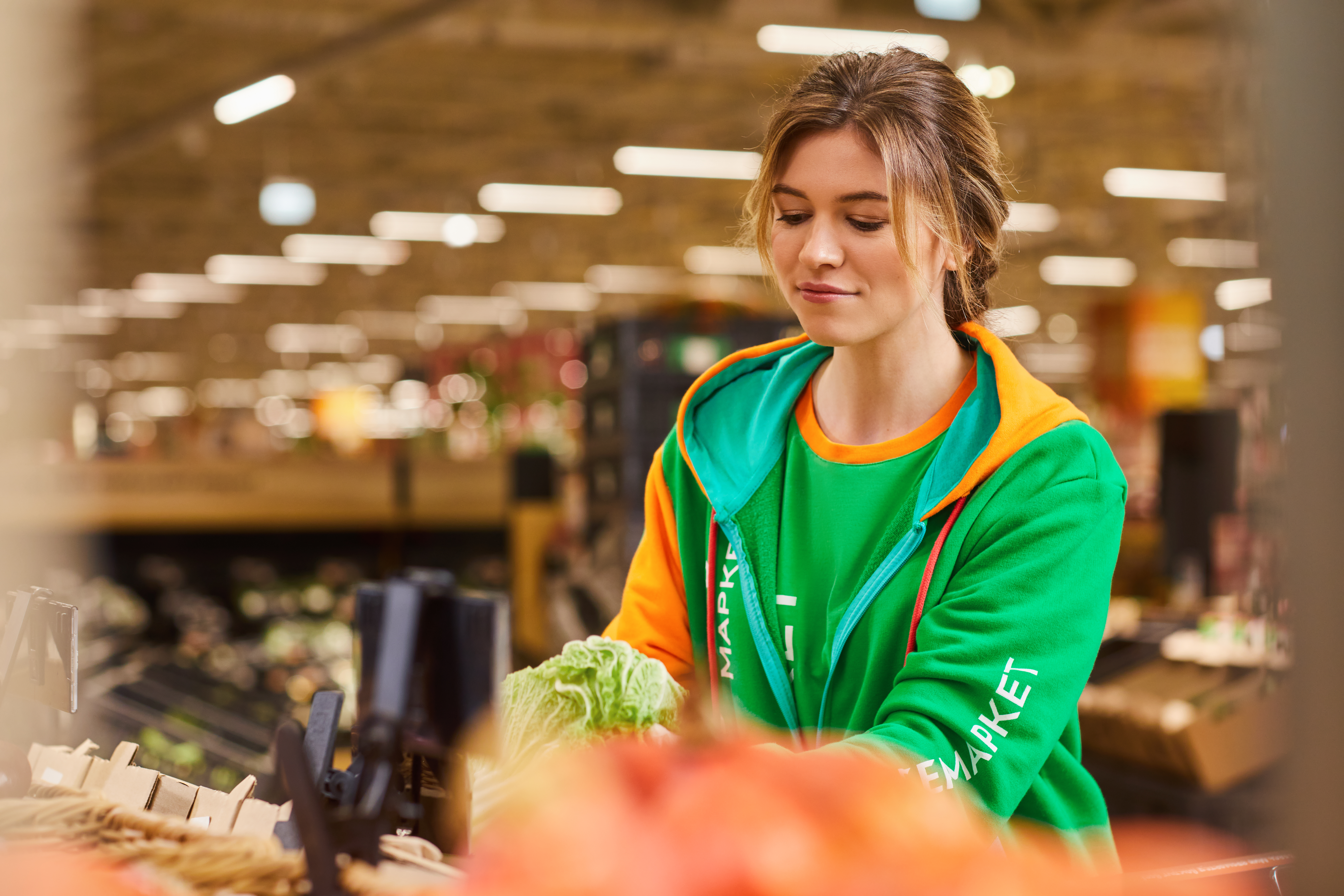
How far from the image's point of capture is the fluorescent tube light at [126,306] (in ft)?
60.0

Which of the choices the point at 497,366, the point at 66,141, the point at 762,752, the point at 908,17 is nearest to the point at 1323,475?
the point at 762,752

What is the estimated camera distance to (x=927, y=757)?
3.15 feet

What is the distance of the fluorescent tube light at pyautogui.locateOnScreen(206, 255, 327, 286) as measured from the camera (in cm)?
1596

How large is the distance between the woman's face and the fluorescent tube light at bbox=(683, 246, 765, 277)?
14.5m

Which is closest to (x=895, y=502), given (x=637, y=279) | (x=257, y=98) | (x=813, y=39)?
(x=813, y=39)

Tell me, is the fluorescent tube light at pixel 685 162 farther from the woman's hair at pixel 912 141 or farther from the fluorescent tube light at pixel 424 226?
the woman's hair at pixel 912 141

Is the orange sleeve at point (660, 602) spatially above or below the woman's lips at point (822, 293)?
below

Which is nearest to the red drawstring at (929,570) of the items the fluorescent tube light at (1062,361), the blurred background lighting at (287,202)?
the blurred background lighting at (287,202)

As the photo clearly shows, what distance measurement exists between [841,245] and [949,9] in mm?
7361

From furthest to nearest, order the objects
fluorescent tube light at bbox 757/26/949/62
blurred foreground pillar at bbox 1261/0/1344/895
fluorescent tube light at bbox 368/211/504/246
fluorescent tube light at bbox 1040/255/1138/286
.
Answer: fluorescent tube light at bbox 1040/255/1138/286 < fluorescent tube light at bbox 368/211/504/246 < fluorescent tube light at bbox 757/26/949/62 < blurred foreground pillar at bbox 1261/0/1344/895

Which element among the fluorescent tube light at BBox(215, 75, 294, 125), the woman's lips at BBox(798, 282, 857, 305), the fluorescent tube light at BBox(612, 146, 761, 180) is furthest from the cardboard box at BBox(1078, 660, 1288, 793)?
the fluorescent tube light at BBox(612, 146, 761, 180)

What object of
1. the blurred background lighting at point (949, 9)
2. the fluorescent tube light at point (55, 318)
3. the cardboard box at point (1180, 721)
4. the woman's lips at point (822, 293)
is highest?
the blurred background lighting at point (949, 9)

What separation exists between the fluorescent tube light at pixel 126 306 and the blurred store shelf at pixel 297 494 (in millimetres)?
10377

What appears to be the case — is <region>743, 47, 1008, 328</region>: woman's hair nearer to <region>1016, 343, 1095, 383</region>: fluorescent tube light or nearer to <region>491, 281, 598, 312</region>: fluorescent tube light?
<region>491, 281, 598, 312</region>: fluorescent tube light
